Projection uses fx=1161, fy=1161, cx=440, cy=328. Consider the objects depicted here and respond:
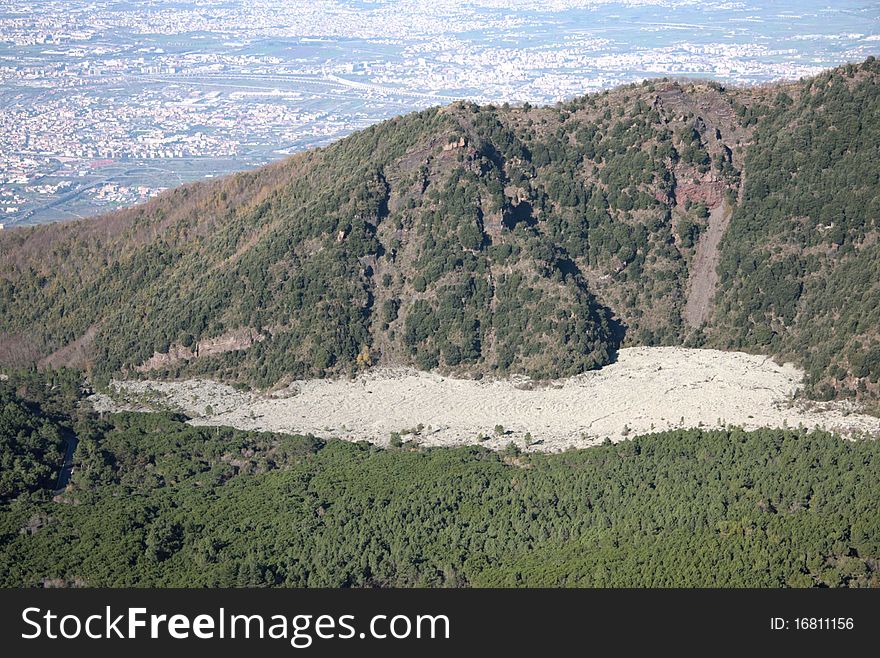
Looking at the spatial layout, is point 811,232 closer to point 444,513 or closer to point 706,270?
point 706,270

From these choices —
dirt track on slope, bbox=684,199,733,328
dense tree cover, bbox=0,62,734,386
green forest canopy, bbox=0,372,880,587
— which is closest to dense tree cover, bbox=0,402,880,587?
green forest canopy, bbox=0,372,880,587

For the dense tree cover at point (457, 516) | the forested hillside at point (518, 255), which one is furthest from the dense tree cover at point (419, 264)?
the dense tree cover at point (457, 516)

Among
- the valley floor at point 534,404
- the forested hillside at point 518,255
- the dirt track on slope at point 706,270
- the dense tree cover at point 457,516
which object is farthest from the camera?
the dirt track on slope at point 706,270

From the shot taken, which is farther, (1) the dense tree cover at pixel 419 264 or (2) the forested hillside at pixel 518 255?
(1) the dense tree cover at pixel 419 264

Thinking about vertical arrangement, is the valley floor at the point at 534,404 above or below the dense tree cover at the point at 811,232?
below

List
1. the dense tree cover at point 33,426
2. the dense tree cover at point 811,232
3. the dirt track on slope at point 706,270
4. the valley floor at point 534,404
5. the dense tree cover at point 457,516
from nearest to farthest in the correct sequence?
1. the dense tree cover at point 457,516
2. the dense tree cover at point 33,426
3. the valley floor at point 534,404
4. the dense tree cover at point 811,232
5. the dirt track on slope at point 706,270

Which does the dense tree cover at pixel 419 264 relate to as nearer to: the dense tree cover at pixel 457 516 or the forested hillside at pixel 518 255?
the forested hillside at pixel 518 255

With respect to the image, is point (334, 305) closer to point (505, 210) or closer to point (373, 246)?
point (373, 246)
